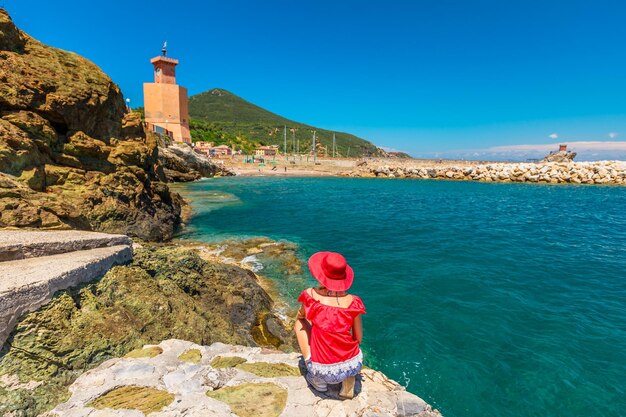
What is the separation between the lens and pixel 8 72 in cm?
1017

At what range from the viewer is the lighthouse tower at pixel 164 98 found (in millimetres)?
62781

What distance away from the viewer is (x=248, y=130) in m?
148

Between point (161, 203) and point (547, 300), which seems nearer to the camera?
point (547, 300)

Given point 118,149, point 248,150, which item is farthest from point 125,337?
point 248,150

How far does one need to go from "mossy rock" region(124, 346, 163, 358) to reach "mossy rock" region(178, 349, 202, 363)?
0.34 m

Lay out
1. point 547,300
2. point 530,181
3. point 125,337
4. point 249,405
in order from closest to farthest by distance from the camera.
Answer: point 249,405 → point 125,337 → point 547,300 → point 530,181

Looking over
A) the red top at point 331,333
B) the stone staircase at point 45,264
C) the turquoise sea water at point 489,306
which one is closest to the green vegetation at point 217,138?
the turquoise sea water at point 489,306

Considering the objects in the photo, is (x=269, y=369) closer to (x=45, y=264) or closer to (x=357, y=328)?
(x=357, y=328)

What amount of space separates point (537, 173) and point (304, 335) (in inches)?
3056

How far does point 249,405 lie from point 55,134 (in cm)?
1305

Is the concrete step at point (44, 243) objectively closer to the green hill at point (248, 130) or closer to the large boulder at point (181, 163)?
the large boulder at point (181, 163)

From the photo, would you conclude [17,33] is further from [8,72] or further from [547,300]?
[547,300]

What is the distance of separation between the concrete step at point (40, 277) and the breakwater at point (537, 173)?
7655 centimetres

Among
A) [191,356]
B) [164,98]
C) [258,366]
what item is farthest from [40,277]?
[164,98]
